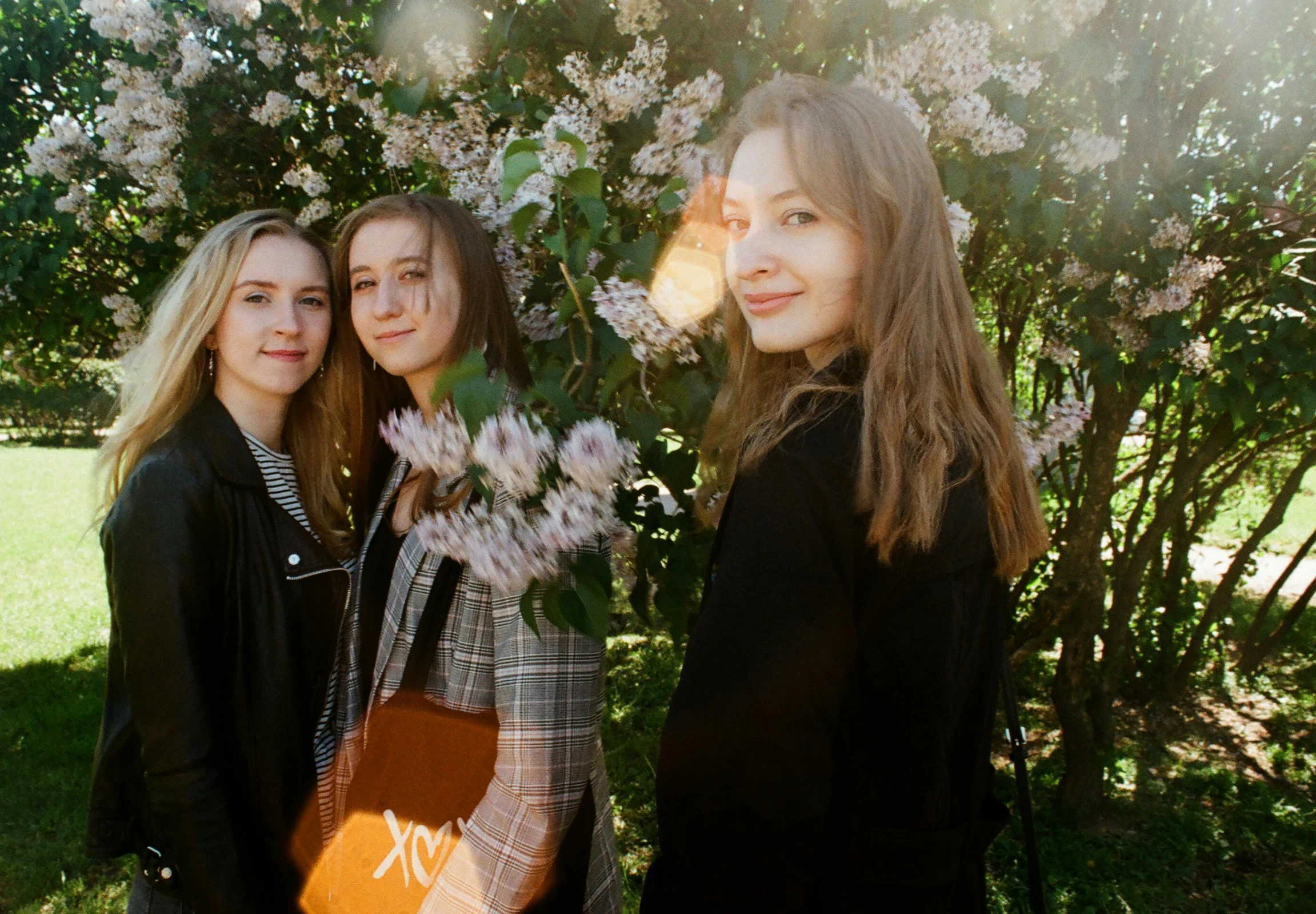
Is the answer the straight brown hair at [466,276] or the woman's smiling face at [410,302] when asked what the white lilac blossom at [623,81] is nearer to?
the straight brown hair at [466,276]

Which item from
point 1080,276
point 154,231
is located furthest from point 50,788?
point 1080,276

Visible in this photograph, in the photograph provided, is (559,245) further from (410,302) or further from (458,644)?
(458,644)

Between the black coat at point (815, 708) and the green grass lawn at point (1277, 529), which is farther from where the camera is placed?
the green grass lawn at point (1277, 529)

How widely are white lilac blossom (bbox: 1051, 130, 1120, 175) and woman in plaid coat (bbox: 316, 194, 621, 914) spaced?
142cm

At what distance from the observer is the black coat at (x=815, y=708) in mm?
1021

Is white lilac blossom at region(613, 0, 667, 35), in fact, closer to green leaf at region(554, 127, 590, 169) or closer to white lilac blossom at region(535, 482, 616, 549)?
green leaf at region(554, 127, 590, 169)

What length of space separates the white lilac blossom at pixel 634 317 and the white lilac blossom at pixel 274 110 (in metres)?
1.98

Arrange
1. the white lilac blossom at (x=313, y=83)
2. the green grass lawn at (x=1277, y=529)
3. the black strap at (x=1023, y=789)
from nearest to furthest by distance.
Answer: the black strap at (x=1023, y=789) → the white lilac blossom at (x=313, y=83) → the green grass lawn at (x=1277, y=529)

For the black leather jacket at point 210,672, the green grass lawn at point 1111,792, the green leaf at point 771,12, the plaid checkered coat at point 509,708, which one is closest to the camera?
the plaid checkered coat at point 509,708

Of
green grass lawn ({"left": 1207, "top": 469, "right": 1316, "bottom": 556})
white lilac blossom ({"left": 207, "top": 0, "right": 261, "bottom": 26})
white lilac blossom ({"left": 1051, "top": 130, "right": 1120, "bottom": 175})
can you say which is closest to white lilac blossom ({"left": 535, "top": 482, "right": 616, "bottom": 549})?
white lilac blossom ({"left": 1051, "top": 130, "right": 1120, "bottom": 175})

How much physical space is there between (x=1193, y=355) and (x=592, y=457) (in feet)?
7.81

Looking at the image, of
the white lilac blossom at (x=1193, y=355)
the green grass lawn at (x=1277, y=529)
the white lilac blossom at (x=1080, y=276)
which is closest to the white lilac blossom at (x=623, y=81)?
the white lilac blossom at (x=1080, y=276)

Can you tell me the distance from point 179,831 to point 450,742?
2.00 ft

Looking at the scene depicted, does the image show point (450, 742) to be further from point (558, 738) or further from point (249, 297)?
point (249, 297)
